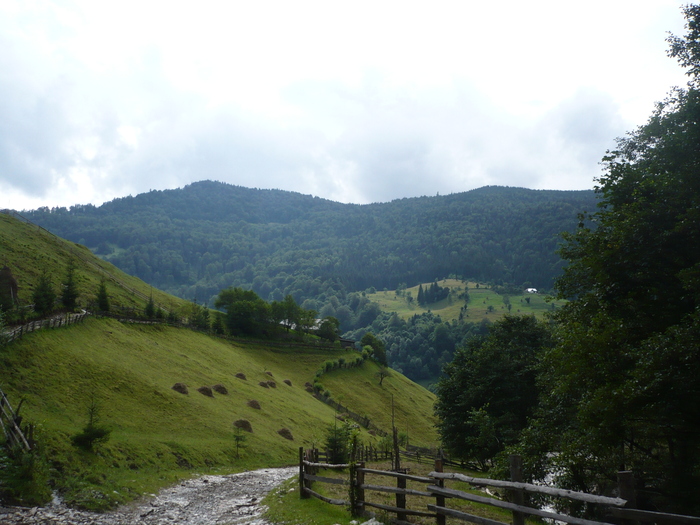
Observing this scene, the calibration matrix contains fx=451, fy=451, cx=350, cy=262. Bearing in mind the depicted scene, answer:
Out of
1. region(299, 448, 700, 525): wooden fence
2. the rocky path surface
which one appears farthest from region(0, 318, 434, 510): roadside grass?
region(299, 448, 700, 525): wooden fence

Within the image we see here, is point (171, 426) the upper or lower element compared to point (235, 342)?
lower

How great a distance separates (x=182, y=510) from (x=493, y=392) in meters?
28.7

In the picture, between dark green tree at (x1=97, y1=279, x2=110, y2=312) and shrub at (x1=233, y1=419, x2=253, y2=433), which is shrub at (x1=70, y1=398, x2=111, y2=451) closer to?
shrub at (x1=233, y1=419, x2=253, y2=433)

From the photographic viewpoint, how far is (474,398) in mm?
40688

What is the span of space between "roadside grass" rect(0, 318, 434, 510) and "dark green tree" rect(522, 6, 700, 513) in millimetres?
19526

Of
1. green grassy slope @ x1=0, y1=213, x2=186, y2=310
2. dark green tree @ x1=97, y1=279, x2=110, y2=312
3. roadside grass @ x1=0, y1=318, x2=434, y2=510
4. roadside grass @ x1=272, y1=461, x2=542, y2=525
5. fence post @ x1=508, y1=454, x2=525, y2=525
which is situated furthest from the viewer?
green grassy slope @ x1=0, y1=213, x2=186, y2=310

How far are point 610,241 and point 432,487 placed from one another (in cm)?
1267

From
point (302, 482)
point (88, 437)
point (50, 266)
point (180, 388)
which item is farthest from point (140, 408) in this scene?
point (50, 266)

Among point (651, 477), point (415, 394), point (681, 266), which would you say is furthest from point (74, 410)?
point (415, 394)

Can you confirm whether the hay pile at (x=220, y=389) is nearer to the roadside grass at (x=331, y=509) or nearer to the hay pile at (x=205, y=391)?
the hay pile at (x=205, y=391)

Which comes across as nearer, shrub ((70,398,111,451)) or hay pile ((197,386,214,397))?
shrub ((70,398,111,451))

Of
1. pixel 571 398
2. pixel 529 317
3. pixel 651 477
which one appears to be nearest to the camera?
pixel 651 477

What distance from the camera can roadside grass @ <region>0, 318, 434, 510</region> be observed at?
22516mm

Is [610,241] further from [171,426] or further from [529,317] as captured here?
[171,426]
